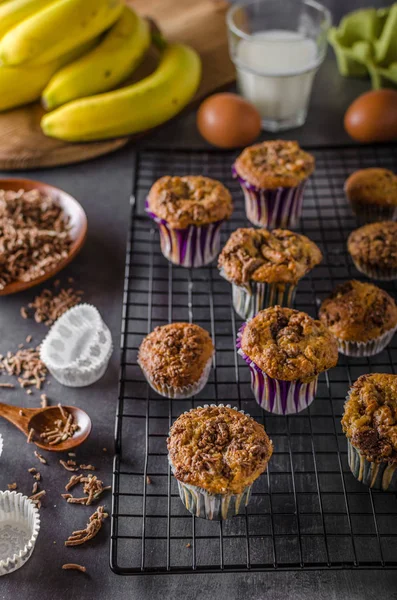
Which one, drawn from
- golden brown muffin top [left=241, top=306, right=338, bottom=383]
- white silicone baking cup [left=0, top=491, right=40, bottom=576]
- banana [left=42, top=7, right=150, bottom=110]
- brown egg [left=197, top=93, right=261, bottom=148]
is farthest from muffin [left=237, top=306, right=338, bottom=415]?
banana [left=42, top=7, right=150, bottom=110]

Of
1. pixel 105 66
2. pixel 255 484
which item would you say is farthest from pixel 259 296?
pixel 105 66

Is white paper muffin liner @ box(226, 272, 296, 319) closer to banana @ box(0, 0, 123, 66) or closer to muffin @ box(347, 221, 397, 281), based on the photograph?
muffin @ box(347, 221, 397, 281)

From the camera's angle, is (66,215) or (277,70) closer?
(66,215)

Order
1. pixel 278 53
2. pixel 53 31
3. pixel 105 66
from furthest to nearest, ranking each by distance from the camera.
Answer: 1. pixel 105 66
2. pixel 278 53
3. pixel 53 31

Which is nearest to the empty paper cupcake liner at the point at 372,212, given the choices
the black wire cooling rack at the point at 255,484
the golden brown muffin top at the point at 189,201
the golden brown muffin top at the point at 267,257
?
the black wire cooling rack at the point at 255,484

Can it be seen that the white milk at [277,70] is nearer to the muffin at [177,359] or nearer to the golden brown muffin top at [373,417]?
the muffin at [177,359]

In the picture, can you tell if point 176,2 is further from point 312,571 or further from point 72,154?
point 312,571

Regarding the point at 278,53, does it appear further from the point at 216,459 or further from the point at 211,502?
the point at 211,502

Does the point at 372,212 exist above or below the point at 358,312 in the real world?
below
